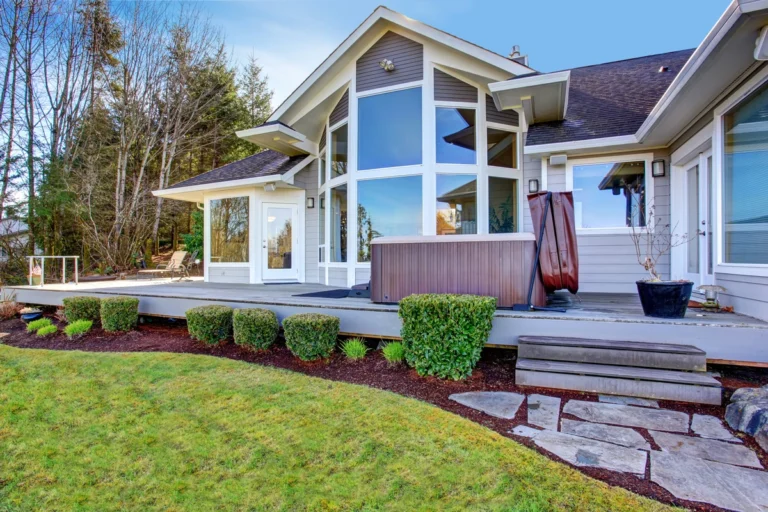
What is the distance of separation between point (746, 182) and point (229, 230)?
896 centimetres

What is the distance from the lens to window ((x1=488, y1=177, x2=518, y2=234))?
6.65m

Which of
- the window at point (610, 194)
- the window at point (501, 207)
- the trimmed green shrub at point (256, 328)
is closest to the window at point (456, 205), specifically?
the window at point (501, 207)

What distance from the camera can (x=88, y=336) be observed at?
579 cm

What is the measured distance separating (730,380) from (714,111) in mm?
2888

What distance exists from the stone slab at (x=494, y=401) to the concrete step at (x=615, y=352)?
534 mm

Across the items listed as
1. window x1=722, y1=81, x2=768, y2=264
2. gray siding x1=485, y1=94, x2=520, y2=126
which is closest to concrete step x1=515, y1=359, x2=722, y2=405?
window x1=722, y1=81, x2=768, y2=264

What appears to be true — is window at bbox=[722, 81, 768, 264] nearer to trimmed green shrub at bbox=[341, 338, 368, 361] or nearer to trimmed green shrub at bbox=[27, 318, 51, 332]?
trimmed green shrub at bbox=[341, 338, 368, 361]

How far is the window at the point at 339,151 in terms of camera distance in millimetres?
7742

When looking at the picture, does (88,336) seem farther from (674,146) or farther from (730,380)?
(674,146)

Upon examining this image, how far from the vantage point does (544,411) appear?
292 cm

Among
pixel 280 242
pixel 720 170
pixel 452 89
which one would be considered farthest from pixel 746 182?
pixel 280 242

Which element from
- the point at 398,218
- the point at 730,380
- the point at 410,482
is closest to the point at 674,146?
the point at 730,380

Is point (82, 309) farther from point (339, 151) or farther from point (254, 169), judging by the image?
point (339, 151)

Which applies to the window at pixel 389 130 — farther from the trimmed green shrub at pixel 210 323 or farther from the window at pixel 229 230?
the trimmed green shrub at pixel 210 323
